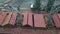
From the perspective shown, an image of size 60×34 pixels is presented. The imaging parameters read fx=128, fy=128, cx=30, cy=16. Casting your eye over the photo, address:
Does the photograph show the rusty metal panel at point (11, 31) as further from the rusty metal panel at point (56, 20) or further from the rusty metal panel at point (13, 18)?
the rusty metal panel at point (56, 20)

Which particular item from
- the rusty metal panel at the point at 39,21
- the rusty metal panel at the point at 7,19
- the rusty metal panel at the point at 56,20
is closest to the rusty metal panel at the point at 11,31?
the rusty metal panel at the point at 7,19

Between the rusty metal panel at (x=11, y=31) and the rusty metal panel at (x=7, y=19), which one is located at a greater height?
the rusty metal panel at (x=7, y=19)

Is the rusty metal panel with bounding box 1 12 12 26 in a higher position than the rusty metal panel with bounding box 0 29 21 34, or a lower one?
higher

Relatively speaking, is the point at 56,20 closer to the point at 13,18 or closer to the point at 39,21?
the point at 39,21

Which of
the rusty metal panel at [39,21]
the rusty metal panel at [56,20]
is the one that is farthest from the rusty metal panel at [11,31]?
the rusty metal panel at [56,20]

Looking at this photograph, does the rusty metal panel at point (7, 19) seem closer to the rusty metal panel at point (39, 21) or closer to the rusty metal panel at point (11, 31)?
the rusty metal panel at point (11, 31)

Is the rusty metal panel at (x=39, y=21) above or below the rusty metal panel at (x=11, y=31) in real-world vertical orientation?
above

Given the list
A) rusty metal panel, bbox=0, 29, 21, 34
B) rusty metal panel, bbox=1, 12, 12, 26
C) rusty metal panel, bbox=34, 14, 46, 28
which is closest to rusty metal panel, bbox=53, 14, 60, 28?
rusty metal panel, bbox=34, 14, 46, 28

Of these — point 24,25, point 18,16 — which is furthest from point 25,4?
point 24,25

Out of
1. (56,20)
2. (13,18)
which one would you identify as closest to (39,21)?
(56,20)

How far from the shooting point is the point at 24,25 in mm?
1636

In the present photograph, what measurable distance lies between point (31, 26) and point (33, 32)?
0.26ft

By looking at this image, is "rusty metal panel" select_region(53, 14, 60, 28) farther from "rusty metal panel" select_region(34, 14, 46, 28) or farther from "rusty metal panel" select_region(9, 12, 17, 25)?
"rusty metal panel" select_region(9, 12, 17, 25)

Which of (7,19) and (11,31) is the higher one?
(7,19)
